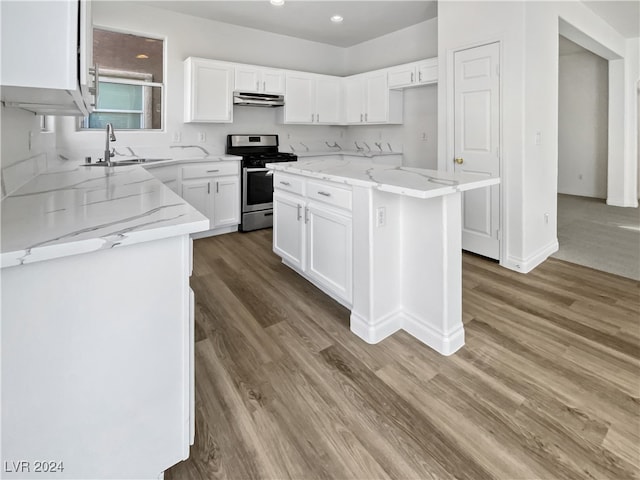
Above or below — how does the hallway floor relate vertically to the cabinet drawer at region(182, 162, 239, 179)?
below

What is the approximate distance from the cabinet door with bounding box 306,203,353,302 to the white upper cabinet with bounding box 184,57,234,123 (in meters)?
2.54

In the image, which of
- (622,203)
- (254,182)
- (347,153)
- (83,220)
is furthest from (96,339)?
(622,203)

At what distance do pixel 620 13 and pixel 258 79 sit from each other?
435cm

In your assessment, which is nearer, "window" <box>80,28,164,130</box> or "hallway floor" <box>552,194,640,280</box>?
"hallway floor" <box>552,194,640,280</box>

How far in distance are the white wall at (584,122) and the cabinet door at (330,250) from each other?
6.65 metres

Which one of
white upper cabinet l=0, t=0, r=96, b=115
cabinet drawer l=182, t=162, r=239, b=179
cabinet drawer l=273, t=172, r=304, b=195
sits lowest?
cabinet drawer l=273, t=172, r=304, b=195

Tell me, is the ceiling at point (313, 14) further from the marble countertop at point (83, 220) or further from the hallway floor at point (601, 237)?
the marble countertop at point (83, 220)

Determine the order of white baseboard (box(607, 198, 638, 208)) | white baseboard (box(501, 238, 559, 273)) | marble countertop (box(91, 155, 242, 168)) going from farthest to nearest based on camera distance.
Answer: white baseboard (box(607, 198, 638, 208)) → marble countertop (box(91, 155, 242, 168)) → white baseboard (box(501, 238, 559, 273))

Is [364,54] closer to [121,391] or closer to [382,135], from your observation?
[382,135]

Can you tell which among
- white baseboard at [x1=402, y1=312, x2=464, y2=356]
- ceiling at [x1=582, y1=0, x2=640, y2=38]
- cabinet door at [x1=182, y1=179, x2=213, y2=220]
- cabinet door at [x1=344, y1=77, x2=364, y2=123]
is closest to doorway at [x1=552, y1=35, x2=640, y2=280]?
ceiling at [x1=582, y1=0, x2=640, y2=38]

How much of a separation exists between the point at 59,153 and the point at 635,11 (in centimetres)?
664

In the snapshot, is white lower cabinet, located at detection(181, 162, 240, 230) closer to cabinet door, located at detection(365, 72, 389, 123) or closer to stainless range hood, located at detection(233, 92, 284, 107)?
stainless range hood, located at detection(233, 92, 284, 107)

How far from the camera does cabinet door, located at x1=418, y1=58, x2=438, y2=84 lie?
433 cm

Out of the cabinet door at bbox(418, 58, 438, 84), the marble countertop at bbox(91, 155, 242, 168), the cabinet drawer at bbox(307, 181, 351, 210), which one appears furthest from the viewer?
the cabinet door at bbox(418, 58, 438, 84)
